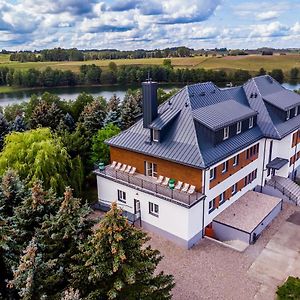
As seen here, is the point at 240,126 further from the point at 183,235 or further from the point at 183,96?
the point at 183,235

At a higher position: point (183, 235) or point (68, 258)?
point (68, 258)

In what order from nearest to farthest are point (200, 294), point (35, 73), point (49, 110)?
1. point (200, 294)
2. point (49, 110)
3. point (35, 73)

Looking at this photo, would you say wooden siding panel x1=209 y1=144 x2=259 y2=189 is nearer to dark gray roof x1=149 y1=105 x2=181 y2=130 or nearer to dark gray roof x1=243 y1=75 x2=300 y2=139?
dark gray roof x1=243 y1=75 x2=300 y2=139

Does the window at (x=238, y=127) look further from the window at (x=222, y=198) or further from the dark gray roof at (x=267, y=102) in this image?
the window at (x=222, y=198)

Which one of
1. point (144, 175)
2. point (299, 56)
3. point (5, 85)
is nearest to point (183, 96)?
point (144, 175)

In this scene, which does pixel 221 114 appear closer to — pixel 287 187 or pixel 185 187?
pixel 185 187

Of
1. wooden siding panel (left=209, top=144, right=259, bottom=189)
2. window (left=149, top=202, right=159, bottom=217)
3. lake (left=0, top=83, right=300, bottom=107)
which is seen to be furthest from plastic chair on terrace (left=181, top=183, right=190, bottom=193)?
lake (left=0, top=83, right=300, bottom=107)
